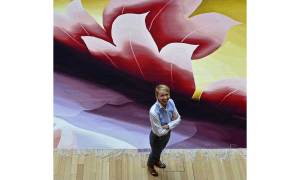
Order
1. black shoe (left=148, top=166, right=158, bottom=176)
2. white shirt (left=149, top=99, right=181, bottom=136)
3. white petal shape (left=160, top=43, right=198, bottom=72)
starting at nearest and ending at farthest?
white shirt (left=149, top=99, right=181, bottom=136), black shoe (left=148, top=166, right=158, bottom=176), white petal shape (left=160, top=43, right=198, bottom=72)

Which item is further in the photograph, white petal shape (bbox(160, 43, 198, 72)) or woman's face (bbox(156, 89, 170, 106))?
white petal shape (bbox(160, 43, 198, 72))

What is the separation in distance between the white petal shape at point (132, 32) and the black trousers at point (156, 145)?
532mm

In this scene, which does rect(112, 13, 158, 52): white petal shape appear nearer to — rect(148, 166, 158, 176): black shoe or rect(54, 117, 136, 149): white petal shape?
rect(54, 117, 136, 149): white petal shape

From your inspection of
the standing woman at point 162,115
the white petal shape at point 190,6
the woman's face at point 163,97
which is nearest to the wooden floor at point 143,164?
the standing woman at point 162,115

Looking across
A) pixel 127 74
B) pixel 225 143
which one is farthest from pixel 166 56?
pixel 225 143

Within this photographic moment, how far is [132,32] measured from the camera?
15.5ft

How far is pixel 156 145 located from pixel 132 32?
2.25 ft

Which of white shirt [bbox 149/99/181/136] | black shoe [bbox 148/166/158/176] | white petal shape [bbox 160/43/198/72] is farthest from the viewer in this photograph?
white petal shape [bbox 160/43/198/72]

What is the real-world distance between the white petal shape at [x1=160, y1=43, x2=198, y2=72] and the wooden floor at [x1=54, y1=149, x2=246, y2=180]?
539 millimetres

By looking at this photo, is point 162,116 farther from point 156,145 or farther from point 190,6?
point 190,6

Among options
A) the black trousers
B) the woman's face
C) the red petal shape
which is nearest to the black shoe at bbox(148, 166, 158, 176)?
the black trousers

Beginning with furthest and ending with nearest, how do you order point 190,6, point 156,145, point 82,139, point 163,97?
point 82,139 < point 190,6 < point 156,145 < point 163,97

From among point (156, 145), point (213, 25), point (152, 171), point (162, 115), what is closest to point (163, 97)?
point (162, 115)

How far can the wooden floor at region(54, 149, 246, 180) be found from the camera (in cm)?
464
